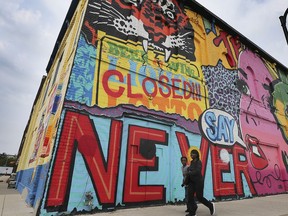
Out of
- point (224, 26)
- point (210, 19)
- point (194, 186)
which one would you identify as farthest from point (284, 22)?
point (224, 26)

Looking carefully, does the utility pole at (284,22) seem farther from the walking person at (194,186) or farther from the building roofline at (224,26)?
the building roofline at (224,26)

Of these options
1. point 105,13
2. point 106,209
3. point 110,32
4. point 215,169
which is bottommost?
point 106,209

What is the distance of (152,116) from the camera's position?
8.21 meters

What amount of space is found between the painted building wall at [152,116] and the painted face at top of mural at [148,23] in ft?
0.16

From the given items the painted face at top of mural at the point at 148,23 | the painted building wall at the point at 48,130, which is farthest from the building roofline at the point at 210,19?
the painted building wall at the point at 48,130

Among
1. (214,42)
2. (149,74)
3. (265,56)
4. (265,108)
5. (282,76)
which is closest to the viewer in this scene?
(149,74)

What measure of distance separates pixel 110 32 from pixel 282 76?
1515cm

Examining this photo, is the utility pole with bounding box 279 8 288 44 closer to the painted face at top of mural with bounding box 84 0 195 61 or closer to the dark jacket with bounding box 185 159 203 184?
the dark jacket with bounding box 185 159 203 184

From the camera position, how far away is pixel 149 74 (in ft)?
29.0

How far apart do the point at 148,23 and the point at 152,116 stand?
4.31 meters

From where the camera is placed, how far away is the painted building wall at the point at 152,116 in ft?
21.1

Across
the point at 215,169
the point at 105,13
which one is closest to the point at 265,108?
the point at 215,169

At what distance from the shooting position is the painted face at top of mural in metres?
8.44

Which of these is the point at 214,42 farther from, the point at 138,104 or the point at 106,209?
the point at 106,209
